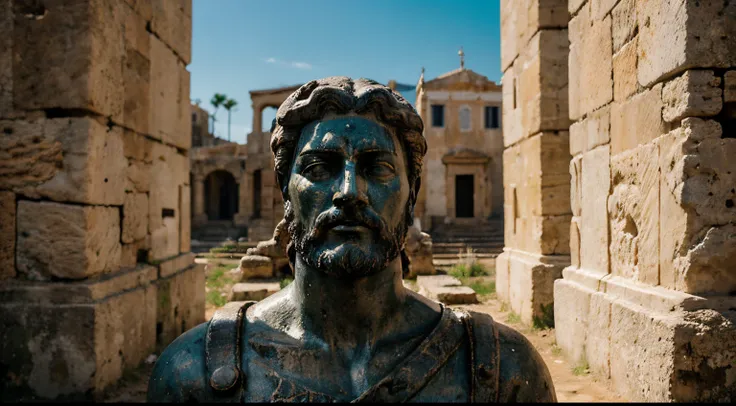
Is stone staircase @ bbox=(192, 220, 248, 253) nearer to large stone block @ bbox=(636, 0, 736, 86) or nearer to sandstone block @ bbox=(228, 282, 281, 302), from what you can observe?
sandstone block @ bbox=(228, 282, 281, 302)

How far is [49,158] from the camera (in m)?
4.04

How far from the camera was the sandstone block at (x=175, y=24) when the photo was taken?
18.4ft

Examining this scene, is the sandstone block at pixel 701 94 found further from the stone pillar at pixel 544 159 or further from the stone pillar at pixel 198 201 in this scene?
the stone pillar at pixel 198 201

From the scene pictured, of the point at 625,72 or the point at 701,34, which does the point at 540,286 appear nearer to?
the point at 625,72

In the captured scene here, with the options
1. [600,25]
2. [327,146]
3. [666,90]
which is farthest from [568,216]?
[327,146]

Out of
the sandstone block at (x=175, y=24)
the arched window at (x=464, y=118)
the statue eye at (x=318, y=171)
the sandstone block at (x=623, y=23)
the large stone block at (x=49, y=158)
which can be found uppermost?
the arched window at (x=464, y=118)

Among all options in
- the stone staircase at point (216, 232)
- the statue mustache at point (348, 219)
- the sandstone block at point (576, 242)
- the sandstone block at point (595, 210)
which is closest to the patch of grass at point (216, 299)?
the sandstone block at point (576, 242)

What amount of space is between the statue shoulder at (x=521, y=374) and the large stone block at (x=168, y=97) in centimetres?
480

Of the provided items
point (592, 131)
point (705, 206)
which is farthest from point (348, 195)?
point (592, 131)

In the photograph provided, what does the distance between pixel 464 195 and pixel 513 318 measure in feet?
61.9

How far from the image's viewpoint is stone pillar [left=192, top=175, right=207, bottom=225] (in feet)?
79.8

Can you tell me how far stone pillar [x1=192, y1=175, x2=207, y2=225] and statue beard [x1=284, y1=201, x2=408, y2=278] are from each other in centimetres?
2379

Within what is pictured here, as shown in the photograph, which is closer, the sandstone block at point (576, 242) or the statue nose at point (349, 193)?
the statue nose at point (349, 193)

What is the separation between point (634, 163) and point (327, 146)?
282 centimetres
